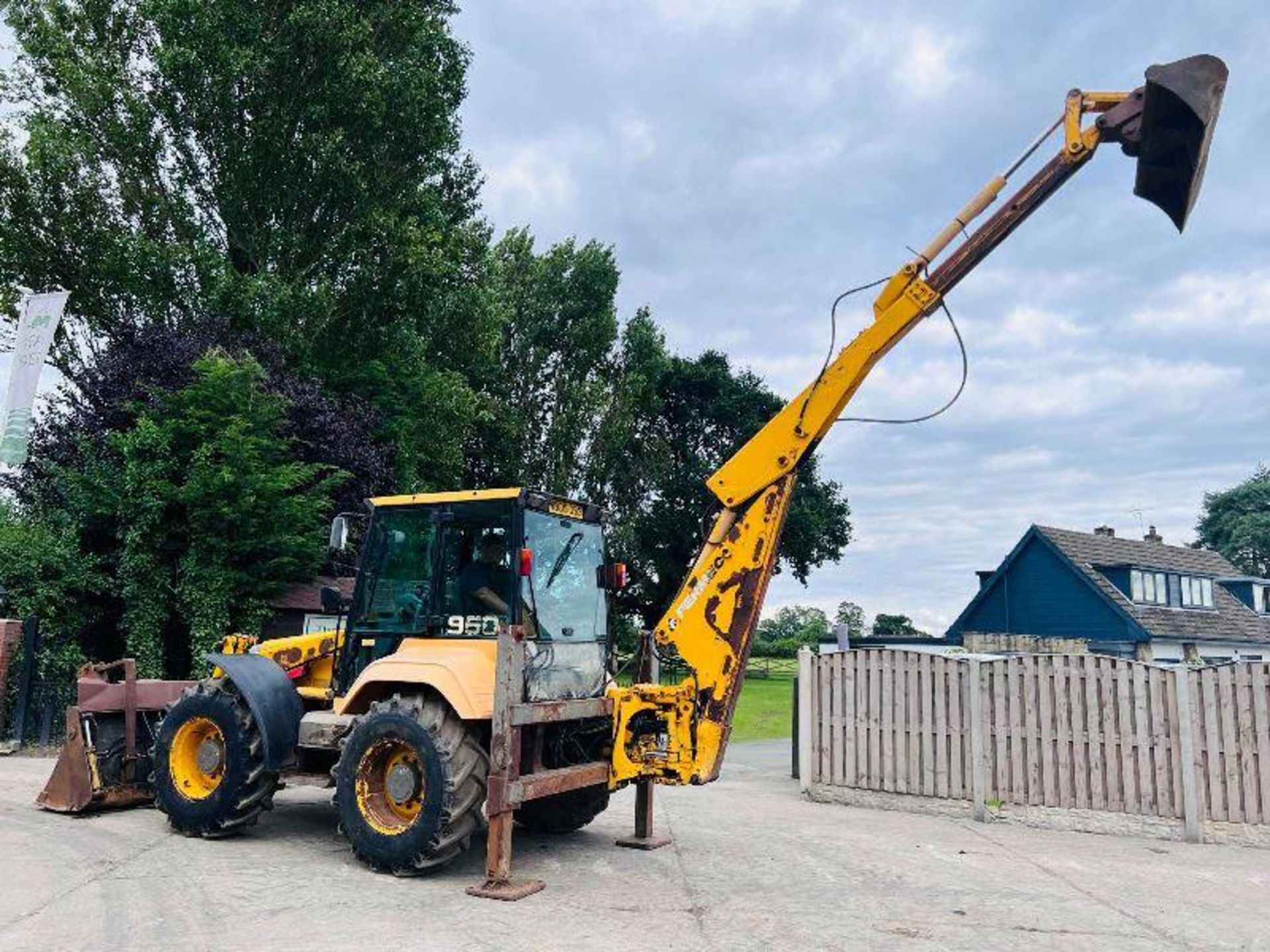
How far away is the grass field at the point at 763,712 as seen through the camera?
66.1ft

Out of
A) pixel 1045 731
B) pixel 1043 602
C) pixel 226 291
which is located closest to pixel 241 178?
pixel 226 291

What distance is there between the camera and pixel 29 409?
51.8 ft

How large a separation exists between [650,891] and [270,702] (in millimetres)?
3407

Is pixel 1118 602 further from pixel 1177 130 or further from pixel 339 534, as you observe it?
pixel 339 534

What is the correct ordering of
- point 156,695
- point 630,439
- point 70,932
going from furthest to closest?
point 630,439
point 156,695
point 70,932

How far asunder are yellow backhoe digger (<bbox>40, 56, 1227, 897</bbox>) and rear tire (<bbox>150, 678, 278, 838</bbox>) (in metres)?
0.02

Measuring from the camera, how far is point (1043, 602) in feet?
102

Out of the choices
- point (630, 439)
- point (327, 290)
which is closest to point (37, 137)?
point (327, 290)

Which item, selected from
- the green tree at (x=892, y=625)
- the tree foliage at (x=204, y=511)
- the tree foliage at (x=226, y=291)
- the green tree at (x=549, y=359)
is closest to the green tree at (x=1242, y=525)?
the green tree at (x=892, y=625)

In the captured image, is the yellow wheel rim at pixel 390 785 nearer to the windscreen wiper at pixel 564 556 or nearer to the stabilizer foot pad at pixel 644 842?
the windscreen wiper at pixel 564 556

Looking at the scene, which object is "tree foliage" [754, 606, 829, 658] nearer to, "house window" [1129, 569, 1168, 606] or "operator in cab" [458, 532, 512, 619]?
"house window" [1129, 569, 1168, 606]

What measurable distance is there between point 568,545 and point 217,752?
3326 mm

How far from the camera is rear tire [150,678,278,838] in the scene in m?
7.61

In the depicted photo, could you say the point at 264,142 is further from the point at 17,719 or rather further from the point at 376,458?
the point at 17,719
